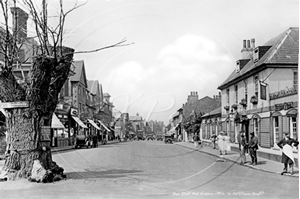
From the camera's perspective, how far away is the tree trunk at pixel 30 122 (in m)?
8.80

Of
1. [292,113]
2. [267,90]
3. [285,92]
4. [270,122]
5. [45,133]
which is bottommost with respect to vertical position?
[45,133]

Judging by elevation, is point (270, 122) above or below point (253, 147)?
above

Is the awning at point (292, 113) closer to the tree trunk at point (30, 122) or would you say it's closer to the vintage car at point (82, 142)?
the tree trunk at point (30, 122)

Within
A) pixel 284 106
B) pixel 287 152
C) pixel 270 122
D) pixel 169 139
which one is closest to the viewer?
pixel 287 152

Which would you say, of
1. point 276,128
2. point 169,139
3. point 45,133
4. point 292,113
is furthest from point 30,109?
point 169,139

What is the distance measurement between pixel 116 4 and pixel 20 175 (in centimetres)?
517

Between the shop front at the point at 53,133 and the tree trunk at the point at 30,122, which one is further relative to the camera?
the shop front at the point at 53,133

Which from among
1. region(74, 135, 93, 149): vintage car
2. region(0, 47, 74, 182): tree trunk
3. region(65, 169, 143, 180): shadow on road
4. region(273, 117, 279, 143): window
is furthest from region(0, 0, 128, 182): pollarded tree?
region(74, 135, 93, 149): vintage car

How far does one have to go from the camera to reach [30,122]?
29.4ft

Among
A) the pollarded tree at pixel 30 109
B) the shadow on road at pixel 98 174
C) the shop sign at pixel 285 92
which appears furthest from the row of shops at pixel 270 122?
the pollarded tree at pixel 30 109

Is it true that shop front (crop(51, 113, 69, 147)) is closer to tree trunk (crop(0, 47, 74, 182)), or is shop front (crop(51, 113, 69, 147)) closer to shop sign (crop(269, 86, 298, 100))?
tree trunk (crop(0, 47, 74, 182))

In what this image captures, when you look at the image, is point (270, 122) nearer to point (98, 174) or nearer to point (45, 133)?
point (98, 174)

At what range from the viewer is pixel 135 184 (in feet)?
25.6

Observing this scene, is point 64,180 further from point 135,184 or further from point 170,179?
point 170,179
